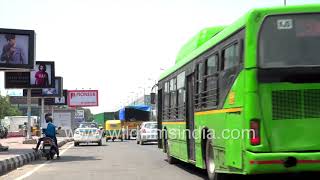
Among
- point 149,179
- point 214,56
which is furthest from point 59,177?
point 214,56

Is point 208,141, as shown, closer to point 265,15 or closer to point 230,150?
point 230,150

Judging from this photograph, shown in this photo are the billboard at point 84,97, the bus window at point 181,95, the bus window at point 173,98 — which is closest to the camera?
the bus window at point 181,95

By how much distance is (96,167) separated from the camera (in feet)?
60.8

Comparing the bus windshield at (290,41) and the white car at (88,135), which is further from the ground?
the bus windshield at (290,41)

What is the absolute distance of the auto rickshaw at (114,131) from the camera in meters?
50.5

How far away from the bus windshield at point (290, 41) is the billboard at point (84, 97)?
85835mm

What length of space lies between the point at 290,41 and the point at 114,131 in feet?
138

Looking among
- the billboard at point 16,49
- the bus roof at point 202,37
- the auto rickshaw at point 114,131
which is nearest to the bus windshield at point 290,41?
the bus roof at point 202,37

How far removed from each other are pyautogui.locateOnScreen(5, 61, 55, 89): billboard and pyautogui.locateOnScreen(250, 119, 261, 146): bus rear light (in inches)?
1058

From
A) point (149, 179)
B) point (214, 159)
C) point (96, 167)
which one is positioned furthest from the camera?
point (96, 167)

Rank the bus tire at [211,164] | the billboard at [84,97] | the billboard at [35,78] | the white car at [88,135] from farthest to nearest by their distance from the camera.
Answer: the billboard at [84,97] < the white car at [88,135] < the billboard at [35,78] < the bus tire at [211,164]

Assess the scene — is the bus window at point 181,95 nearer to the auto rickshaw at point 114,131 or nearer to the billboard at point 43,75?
the billboard at point 43,75

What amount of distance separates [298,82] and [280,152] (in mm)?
1135

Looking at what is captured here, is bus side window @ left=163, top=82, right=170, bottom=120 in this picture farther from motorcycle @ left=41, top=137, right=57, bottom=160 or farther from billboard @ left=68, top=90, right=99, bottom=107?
billboard @ left=68, top=90, right=99, bottom=107
